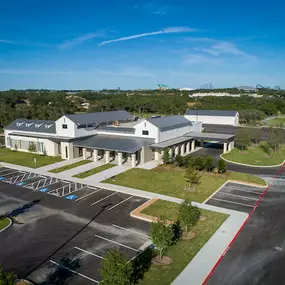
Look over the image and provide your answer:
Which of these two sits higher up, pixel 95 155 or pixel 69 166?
pixel 95 155

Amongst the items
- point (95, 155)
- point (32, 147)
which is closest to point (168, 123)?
point (95, 155)

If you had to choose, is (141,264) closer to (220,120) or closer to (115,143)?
(115,143)

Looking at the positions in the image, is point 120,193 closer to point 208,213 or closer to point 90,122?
point 208,213

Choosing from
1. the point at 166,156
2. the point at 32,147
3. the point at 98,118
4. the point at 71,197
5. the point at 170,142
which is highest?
the point at 98,118

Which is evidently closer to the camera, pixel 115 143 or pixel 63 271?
pixel 63 271

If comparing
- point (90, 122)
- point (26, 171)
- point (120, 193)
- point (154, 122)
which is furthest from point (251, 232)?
point (90, 122)

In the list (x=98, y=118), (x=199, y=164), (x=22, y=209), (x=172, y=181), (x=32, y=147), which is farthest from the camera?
(x=98, y=118)

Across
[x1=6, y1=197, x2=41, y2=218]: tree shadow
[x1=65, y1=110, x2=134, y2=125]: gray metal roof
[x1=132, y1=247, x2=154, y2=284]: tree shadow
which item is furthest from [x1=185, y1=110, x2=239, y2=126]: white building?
[x1=132, y1=247, x2=154, y2=284]: tree shadow
